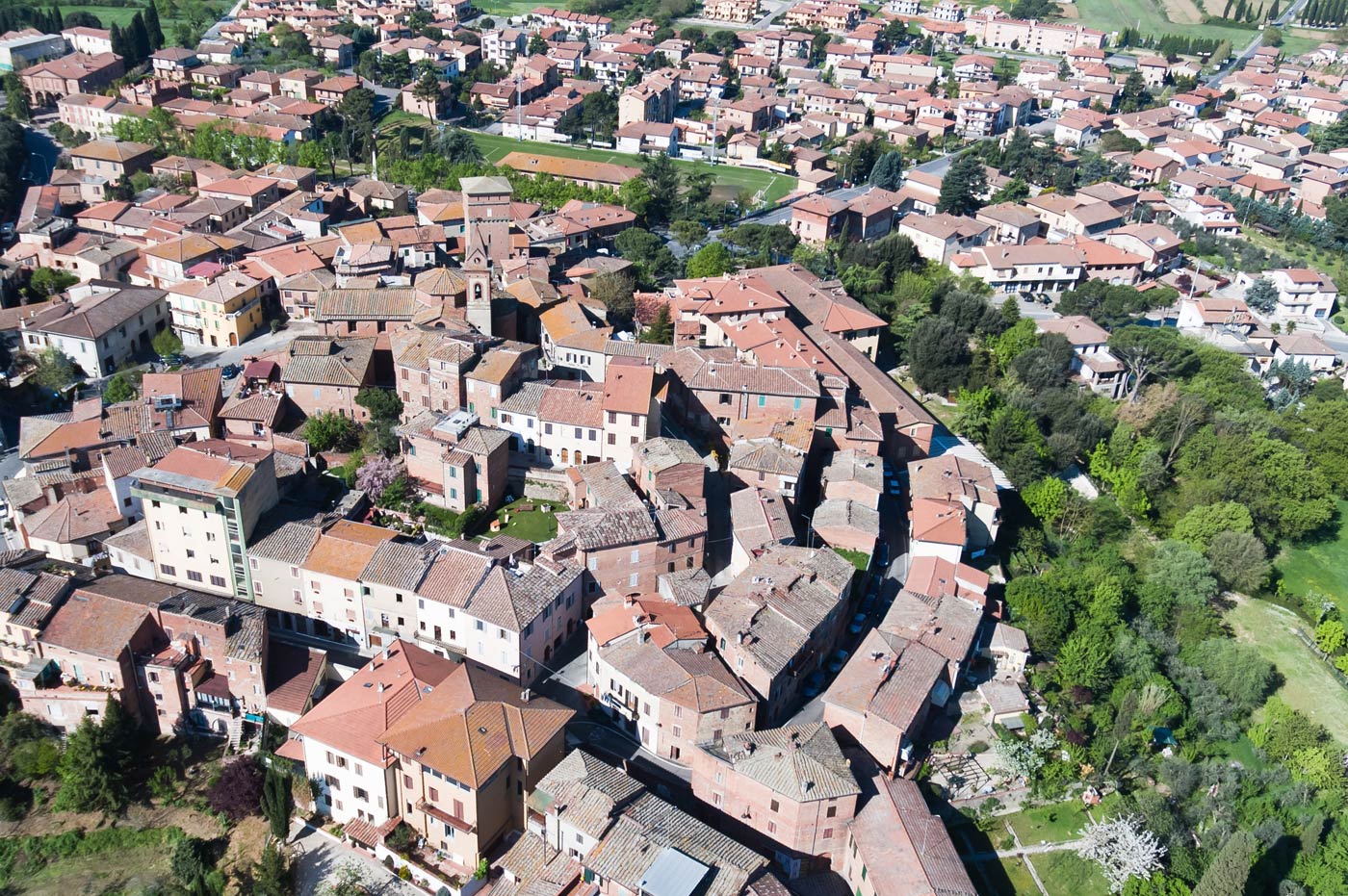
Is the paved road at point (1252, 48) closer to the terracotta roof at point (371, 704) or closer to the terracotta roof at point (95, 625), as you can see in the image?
the terracotta roof at point (371, 704)

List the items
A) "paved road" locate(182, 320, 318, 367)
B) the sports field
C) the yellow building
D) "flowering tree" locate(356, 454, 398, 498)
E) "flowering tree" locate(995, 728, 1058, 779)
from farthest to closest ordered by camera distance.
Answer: the sports field → the yellow building → "paved road" locate(182, 320, 318, 367) → "flowering tree" locate(356, 454, 398, 498) → "flowering tree" locate(995, 728, 1058, 779)

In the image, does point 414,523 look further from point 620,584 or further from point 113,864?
point 113,864

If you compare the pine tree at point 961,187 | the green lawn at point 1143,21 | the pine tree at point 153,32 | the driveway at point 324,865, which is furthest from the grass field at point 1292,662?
the green lawn at point 1143,21

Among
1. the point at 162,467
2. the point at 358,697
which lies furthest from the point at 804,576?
the point at 162,467

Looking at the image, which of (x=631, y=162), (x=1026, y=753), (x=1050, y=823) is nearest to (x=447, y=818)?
(x=1026, y=753)

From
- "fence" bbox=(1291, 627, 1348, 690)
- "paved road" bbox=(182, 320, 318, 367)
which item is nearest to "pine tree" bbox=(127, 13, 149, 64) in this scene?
"paved road" bbox=(182, 320, 318, 367)

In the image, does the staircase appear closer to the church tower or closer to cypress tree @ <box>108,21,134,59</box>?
the church tower

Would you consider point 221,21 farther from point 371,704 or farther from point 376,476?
point 371,704
